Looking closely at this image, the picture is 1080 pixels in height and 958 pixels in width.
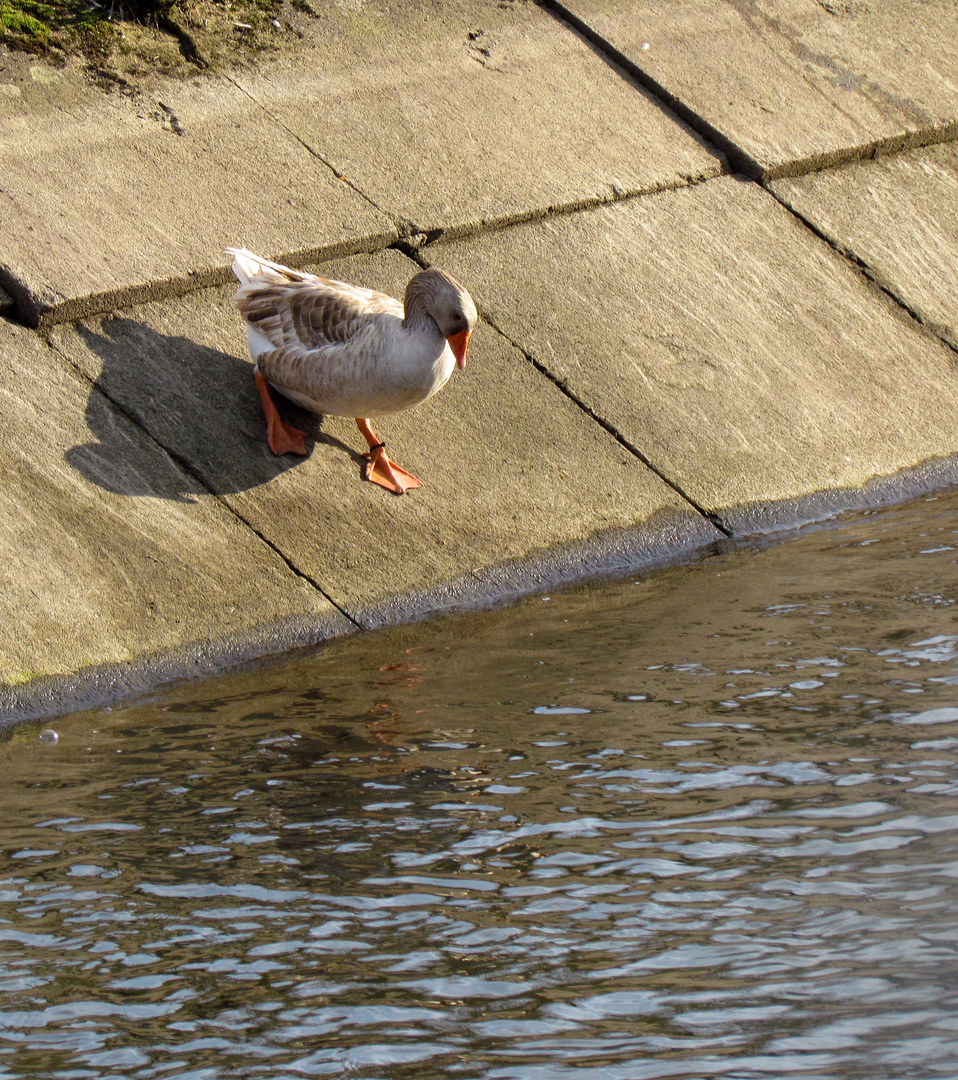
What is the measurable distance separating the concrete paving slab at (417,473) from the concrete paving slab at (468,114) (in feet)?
3.78

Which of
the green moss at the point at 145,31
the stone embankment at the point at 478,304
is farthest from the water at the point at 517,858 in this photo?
the green moss at the point at 145,31

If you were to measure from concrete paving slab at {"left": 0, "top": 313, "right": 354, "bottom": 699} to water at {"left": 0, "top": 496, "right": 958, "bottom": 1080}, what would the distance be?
26 cm

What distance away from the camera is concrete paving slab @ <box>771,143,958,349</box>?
7230 mm

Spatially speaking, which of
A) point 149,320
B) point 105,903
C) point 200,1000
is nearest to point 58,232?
point 149,320

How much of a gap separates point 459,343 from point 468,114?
2544 mm

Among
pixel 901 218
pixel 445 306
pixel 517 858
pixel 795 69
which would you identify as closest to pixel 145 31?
pixel 445 306

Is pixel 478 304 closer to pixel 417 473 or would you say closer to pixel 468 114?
pixel 417 473

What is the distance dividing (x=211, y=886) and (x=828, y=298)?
469 centimetres

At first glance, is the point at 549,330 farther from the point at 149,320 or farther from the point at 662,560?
the point at 149,320

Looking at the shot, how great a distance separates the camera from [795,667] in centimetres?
472

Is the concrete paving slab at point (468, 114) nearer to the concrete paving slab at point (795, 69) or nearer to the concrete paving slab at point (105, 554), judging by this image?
the concrete paving slab at point (795, 69)

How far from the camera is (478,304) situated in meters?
6.68

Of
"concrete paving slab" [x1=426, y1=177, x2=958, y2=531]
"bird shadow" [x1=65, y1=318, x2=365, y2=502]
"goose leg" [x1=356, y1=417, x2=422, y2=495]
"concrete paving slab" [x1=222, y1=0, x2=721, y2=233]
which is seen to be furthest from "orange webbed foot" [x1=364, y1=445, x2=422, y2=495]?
"concrete paving slab" [x1=222, y1=0, x2=721, y2=233]

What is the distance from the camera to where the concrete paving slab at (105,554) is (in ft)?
16.4
